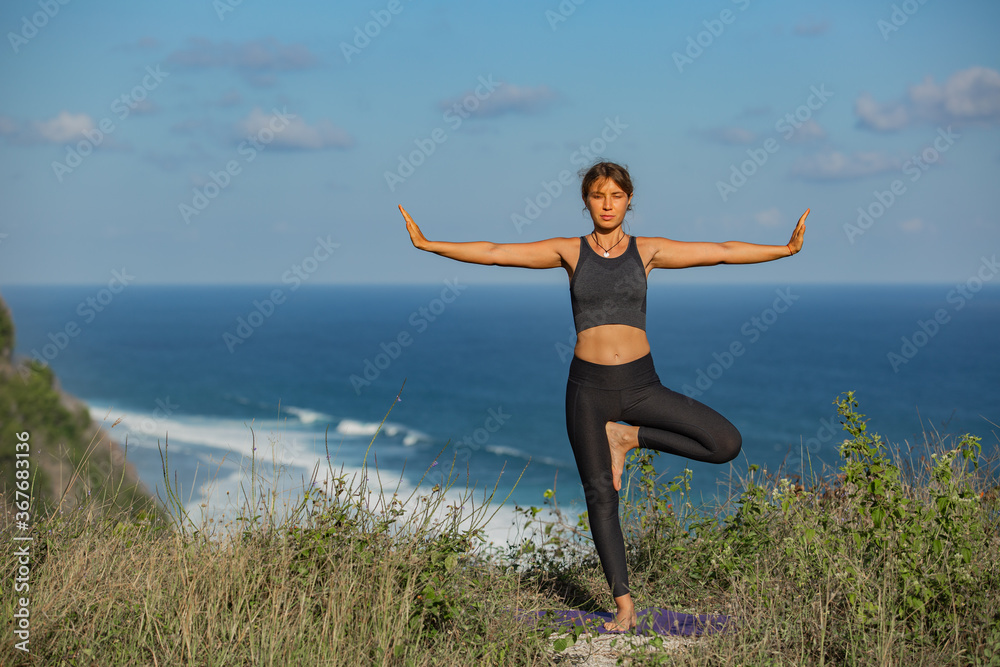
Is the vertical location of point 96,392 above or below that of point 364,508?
above

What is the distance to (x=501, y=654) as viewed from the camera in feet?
11.6

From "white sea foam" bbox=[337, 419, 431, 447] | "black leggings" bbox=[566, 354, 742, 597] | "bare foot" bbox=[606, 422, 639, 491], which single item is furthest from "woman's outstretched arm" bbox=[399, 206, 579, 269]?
"white sea foam" bbox=[337, 419, 431, 447]

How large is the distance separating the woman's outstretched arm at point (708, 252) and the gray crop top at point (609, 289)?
14 centimetres

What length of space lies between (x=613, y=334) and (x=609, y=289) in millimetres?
241

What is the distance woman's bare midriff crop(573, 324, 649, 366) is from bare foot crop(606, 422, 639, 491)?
16.2 inches

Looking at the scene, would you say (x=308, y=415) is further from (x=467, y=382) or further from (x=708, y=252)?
(x=708, y=252)

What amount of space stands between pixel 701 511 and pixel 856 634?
6.12 ft

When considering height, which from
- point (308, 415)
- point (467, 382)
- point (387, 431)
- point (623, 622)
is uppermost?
point (467, 382)

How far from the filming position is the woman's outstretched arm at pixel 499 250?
432 centimetres

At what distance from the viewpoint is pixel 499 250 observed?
4.37m

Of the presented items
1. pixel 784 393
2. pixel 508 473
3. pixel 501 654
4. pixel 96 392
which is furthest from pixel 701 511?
pixel 96 392

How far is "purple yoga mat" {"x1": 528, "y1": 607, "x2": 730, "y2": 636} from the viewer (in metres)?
3.96

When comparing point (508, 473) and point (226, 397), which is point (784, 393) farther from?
point (226, 397)

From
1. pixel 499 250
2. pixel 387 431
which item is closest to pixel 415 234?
pixel 499 250
